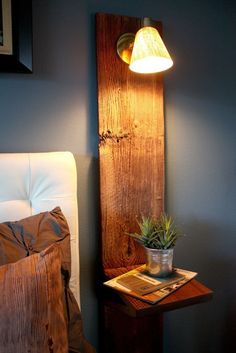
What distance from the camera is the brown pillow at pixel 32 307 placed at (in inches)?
26.8

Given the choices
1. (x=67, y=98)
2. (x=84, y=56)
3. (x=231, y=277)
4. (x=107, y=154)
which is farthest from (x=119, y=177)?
(x=231, y=277)

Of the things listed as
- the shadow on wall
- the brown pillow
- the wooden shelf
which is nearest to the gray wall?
the shadow on wall

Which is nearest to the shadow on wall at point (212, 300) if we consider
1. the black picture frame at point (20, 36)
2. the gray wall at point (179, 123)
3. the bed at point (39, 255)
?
the gray wall at point (179, 123)

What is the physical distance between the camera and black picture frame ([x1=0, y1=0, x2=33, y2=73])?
3.60 feet

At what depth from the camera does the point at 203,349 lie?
1525mm

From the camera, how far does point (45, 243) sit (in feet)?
3.08

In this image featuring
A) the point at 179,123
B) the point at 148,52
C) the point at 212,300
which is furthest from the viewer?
the point at 212,300

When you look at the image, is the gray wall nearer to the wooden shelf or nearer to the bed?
the bed

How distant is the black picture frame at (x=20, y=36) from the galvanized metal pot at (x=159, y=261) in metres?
0.90

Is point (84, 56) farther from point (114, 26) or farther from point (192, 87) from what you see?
point (192, 87)

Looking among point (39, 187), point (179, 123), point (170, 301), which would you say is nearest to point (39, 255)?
point (39, 187)

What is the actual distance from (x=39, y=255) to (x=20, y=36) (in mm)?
850

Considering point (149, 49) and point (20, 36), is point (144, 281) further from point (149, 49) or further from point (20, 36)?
point (20, 36)

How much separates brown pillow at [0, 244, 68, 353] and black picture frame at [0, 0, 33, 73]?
770 mm
